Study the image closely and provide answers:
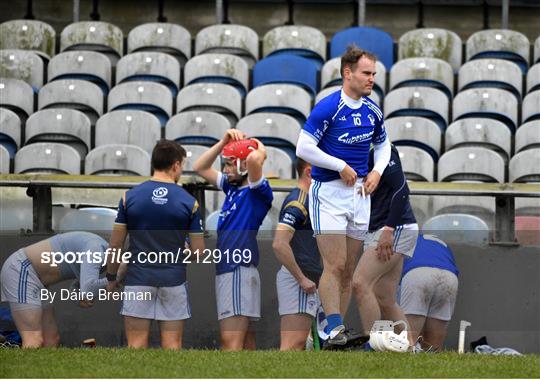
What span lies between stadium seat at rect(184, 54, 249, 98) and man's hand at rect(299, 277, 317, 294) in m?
6.42

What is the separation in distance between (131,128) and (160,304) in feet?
17.6

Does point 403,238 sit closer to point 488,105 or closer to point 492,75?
point 488,105

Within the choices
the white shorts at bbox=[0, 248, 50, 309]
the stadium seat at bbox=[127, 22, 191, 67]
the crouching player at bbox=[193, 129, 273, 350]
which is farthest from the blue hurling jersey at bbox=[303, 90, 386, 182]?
the stadium seat at bbox=[127, 22, 191, 67]

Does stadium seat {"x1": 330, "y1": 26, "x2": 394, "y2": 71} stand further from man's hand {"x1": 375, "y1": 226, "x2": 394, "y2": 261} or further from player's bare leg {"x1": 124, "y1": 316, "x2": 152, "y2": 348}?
player's bare leg {"x1": 124, "y1": 316, "x2": 152, "y2": 348}

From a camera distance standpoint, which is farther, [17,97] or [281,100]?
[17,97]

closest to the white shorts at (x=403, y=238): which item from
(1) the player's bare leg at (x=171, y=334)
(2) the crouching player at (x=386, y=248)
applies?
(2) the crouching player at (x=386, y=248)

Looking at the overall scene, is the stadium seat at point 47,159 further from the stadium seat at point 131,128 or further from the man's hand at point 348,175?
the man's hand at point 348,175

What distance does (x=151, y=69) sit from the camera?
51.3 ft

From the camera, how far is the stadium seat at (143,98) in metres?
14.9

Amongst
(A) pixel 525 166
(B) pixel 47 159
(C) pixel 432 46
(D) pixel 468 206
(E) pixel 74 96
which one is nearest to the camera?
(D) pixel 468 206

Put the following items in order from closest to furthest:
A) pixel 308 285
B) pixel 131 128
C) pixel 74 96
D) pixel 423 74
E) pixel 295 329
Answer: pixel 308 285 → pixel 295 329 → pixel 131 128 → pixel 74 96 → pixel 423 74

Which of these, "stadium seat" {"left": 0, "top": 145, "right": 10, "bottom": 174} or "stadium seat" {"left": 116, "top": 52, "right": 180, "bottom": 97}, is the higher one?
"stadium seat" {"left": 116, "top": 52, "right": 180, "bottom": 97}

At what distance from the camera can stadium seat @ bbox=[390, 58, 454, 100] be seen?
1512cm

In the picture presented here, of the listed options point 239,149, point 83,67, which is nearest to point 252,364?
point 239,149
